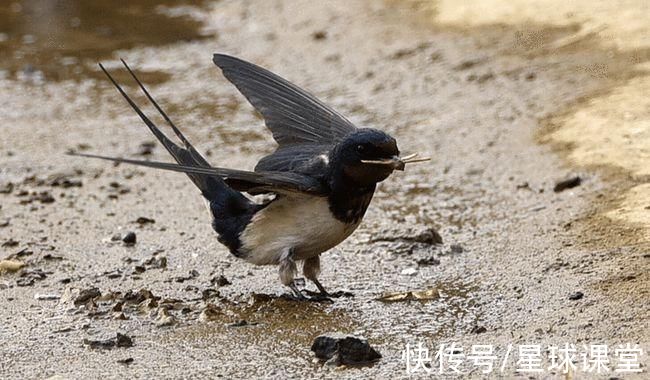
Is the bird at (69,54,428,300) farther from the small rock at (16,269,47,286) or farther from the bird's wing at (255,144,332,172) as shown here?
the small rock at (16,269,47,286)

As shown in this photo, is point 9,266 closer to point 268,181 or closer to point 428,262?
point 268,181

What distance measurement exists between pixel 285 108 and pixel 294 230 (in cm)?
82

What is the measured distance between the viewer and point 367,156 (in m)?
5.00

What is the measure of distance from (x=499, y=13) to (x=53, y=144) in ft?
13.1

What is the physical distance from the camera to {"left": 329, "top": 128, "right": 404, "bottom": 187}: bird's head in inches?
196

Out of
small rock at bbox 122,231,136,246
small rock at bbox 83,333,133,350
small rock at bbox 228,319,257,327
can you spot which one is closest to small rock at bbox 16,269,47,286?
small rock at bbox 122,231,136,246

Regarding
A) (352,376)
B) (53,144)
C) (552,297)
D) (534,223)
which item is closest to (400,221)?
(534,223)

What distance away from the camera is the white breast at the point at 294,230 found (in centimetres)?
516

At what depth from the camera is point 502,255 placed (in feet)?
19.5

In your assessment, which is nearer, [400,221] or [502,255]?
[502,255]

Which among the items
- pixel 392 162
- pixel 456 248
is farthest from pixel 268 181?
pixel 456 248

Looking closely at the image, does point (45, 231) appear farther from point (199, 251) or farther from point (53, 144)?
point (53, 144)

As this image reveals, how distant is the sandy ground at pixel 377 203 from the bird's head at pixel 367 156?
1.98 ft

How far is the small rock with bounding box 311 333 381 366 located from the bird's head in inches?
30.9
